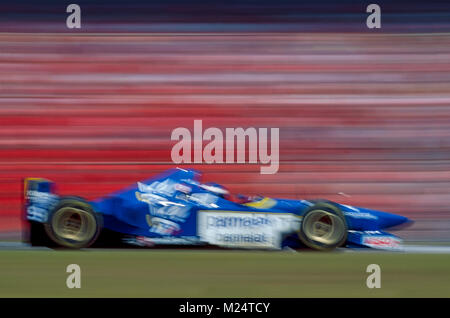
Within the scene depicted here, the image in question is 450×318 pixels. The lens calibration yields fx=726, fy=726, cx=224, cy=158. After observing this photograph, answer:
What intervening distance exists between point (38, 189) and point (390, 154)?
4009 mm

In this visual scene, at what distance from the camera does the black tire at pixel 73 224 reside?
5633mm

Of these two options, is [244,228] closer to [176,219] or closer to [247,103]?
[176,219]

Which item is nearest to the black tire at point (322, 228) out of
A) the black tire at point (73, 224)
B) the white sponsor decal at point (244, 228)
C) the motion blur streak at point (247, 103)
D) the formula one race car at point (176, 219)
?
the formula one race car at point (176, 219)

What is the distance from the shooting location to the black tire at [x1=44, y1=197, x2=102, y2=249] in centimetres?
563

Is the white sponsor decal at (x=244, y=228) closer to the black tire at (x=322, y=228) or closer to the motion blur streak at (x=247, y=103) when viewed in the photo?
the black tire at (x=322, y=228)

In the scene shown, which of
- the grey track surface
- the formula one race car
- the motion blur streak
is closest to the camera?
the formula one race car

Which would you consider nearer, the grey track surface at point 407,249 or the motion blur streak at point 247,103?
the grey track surface at point 407,249

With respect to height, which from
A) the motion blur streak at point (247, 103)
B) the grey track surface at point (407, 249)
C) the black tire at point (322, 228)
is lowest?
the grey track surface at point (407, 249)

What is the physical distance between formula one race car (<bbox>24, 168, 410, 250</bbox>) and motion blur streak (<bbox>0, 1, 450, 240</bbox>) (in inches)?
79.2

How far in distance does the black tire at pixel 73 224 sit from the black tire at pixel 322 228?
162 centimetres

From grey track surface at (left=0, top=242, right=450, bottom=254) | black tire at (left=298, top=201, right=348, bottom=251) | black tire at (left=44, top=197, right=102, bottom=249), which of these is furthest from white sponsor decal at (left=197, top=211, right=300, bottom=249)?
black tire at (left=44, top=197, right=102, bottom=249)

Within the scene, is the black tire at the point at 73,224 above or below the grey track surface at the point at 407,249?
above

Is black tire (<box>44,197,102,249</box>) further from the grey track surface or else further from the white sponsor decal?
the white sponsor decal

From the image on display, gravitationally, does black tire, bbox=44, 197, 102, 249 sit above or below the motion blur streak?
below
